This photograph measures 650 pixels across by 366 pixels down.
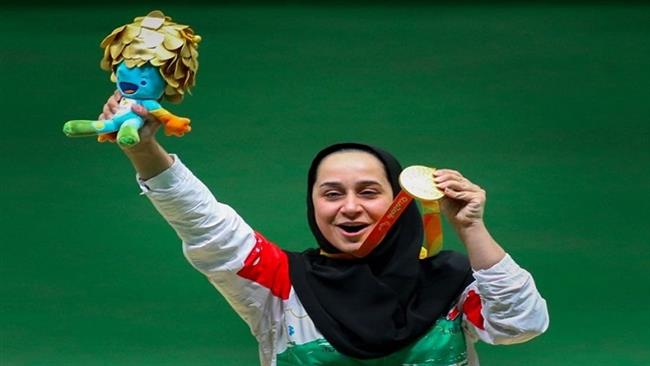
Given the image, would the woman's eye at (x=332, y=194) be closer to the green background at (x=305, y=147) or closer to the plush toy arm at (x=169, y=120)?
the plush toy arm at (x=169, y=120)

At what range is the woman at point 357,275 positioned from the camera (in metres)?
1.91

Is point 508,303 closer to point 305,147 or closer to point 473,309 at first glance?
point 473,309

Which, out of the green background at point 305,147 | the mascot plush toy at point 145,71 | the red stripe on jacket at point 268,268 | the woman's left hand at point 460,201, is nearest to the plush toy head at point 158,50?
the mascot plush toy at point 145,71

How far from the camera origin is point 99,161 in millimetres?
3096

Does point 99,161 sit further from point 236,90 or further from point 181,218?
point 181,218

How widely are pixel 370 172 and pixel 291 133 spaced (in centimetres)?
102

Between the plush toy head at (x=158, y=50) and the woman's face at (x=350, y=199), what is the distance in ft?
1.02

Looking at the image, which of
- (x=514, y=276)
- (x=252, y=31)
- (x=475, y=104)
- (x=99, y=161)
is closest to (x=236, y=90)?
(x=252, y=31)

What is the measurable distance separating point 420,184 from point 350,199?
6.3 inches

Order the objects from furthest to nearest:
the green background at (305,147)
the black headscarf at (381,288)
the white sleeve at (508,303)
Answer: the green background at (305,147) < the black headscarf at (381,288) < the white sleeve at (508,303)

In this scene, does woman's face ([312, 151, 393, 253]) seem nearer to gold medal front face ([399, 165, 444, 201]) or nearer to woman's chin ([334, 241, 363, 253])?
woman's chin ([334, 241, 363, 253])

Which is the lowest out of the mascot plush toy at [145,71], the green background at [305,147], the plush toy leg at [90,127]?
the green background at [305,147]

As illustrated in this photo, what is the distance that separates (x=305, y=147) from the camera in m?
3.08

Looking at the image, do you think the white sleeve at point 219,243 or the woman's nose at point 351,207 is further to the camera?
the woman's nose at point 351,207
